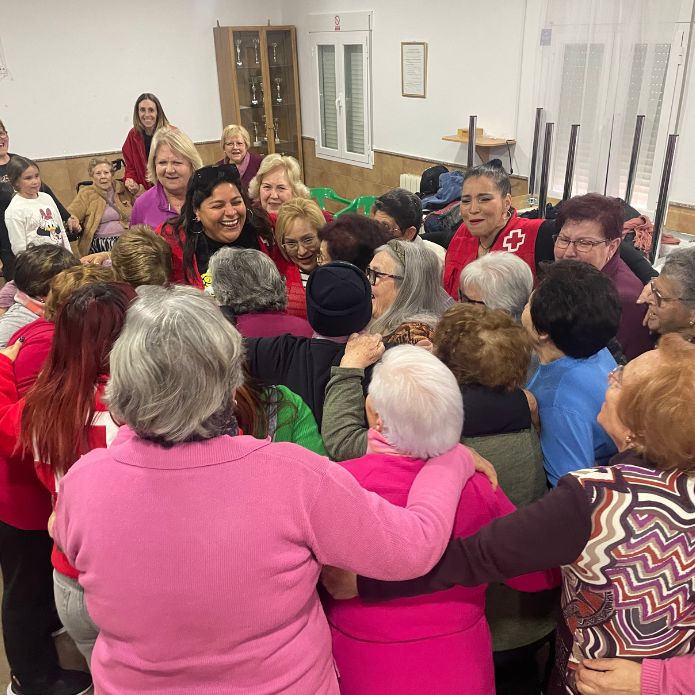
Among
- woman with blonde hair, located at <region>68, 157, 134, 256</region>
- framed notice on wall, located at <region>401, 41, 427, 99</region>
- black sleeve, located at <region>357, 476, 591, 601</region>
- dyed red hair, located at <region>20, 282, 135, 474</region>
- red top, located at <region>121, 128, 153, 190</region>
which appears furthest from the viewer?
framed notice on wall, located at <region>401, 41, 427, 99</region>

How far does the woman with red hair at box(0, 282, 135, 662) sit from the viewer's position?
4.74 ft

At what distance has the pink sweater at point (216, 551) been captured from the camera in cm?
98

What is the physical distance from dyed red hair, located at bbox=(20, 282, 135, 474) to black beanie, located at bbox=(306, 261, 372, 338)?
1.64ft

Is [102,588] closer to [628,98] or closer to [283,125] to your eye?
[628,98]

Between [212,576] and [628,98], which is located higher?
[628,98]

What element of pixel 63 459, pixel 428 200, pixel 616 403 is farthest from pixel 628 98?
pixel 63 459

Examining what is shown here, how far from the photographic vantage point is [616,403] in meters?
1.22

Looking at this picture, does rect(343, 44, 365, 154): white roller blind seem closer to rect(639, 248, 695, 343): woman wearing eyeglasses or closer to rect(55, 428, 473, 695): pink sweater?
rect(639, 248, 695, 343): woman wearing eyeglasses

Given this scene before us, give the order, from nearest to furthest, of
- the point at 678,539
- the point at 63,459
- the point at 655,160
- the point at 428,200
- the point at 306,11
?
the point at 678,539 < the point at 63,459 < the point at 655,160 < the point at 428,200 < the point at 306,11

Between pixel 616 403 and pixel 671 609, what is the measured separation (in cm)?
39

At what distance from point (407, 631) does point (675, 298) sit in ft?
4.90

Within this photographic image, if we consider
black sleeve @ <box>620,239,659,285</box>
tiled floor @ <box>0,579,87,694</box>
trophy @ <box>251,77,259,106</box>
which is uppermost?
trophy @ <box>251,77,259,106</box>

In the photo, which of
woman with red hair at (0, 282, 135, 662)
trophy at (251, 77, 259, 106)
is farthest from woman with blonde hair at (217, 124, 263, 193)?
trophy at (251, 77, 259, 106)

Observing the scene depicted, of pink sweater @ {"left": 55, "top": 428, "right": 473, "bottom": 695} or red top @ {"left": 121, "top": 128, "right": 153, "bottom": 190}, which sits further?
red top @ {"left": 121, "top": 128, "right": 153, "bottom": 190}
